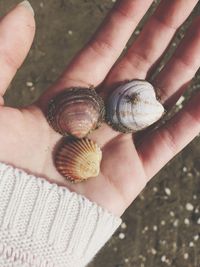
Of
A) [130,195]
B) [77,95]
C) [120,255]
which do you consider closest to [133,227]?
[120,255]

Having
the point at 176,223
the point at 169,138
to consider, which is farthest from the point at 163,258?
the point at 169,138

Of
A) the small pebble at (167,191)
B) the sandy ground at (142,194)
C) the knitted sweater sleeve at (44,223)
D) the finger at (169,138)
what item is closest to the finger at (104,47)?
the finger at (169,138)

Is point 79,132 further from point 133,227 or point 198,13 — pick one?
point 198,13

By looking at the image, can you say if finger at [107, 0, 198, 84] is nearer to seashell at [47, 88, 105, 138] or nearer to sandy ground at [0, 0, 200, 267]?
seashell at [47, 88, 105, 138]

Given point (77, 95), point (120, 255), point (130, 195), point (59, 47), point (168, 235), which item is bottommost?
point (120, 255)

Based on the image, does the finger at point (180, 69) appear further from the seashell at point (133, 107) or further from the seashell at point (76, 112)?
the seashell at point (76, 112)

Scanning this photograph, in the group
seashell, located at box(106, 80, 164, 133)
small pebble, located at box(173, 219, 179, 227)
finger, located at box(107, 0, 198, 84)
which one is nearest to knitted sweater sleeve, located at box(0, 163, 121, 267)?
seashell, located at box(106, 80, 164, 133)

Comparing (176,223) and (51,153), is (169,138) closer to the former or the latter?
(51,153)
